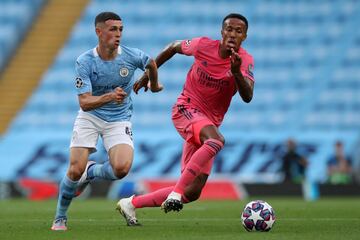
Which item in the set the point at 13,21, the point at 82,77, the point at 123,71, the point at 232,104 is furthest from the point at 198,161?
the point at 13,21

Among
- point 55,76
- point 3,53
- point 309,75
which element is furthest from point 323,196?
point 3,53

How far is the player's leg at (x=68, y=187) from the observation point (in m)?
9.34

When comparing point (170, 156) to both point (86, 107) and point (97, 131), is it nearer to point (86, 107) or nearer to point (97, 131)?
point (97, 131)

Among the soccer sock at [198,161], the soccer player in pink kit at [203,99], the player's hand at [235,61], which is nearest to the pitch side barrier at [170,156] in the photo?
the soccer player in pink kit at [203,99]

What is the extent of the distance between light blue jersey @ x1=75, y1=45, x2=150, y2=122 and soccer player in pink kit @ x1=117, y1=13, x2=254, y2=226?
0.84ft

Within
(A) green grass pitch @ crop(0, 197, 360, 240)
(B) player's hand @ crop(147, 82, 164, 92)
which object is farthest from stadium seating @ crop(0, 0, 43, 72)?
(B) player's hand @ crop(147, 82, 164, 92)

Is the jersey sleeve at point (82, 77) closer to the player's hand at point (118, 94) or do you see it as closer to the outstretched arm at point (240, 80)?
the player's hand at point (118, 94)

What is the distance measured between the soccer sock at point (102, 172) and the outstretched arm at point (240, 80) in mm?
1580

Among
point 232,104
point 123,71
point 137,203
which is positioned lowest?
point 232,104

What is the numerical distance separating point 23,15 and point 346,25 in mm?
8373

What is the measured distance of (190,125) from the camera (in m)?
9.80

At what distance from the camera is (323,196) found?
2033 cm

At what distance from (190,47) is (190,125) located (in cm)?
94

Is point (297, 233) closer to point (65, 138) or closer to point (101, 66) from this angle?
point (101, 66)
